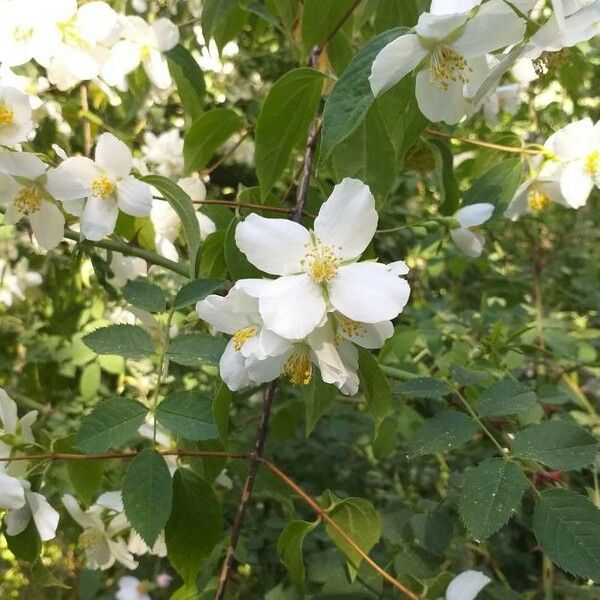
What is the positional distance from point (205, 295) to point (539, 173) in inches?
22.7

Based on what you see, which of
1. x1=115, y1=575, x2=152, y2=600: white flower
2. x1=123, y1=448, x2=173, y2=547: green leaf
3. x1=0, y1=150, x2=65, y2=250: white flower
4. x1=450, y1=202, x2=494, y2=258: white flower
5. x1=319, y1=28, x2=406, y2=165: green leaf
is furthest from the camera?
x1=115, y1=575, x2=152, y2=600: white flower

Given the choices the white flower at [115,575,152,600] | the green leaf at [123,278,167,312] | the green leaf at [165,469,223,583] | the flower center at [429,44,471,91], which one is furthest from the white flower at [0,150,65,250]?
the white flower at [115,575,152,600]

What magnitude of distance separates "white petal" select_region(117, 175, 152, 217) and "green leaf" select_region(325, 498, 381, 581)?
414 millimetres

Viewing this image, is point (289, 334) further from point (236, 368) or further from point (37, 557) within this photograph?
point (37, 557)

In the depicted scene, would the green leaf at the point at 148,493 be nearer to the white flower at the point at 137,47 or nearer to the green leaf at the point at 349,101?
the green leaf at the point at 349,101

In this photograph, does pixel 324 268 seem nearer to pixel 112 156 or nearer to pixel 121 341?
pixel 121 341

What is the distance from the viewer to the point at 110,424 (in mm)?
767

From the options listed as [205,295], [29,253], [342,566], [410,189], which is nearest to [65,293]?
[29,253]

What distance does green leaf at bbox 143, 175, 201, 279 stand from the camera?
81 centimetres

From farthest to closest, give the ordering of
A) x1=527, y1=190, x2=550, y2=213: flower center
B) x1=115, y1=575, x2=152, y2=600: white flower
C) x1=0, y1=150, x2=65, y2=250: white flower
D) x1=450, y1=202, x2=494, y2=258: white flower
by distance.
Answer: x1=115, y1=575, x2=152, y2=600: white flower
x1=527, y1=190, x2=550, y2=213: flower center
x1=450, y1=202, x2=494, y2=258: white flower
x1=0, y1=150, x2=65, y2=250: white flower

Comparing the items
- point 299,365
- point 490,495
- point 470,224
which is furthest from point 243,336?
point 470,224

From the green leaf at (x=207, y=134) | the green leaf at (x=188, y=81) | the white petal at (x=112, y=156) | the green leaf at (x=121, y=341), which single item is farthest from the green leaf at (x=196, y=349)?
the green leaf at (x=188, y=81)

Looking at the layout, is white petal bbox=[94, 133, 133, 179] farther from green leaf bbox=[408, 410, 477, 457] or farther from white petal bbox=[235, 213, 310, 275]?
green leaf bbox=[408, 410, 477, 457]

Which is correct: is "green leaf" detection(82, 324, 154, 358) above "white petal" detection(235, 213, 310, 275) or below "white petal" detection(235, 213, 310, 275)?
below
